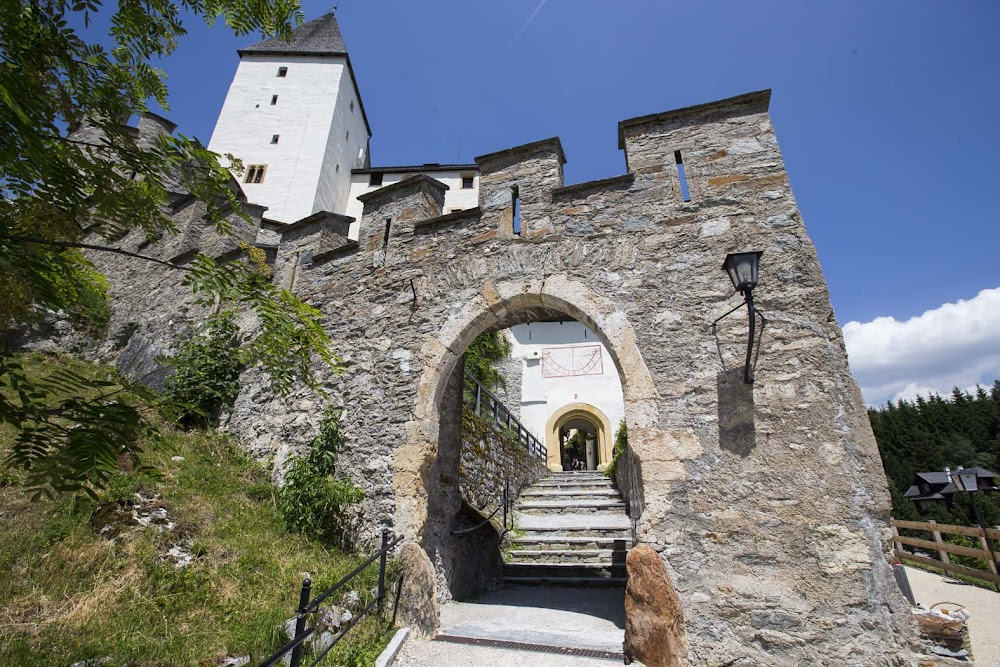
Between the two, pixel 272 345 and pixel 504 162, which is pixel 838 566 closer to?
pixel 272 345

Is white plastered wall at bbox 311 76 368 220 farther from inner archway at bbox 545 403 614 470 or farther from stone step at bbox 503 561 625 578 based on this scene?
stone step at bbox 503 561 625 578

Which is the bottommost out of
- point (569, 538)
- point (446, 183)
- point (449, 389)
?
point (569, 538)

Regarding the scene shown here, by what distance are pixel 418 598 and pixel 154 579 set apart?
1888mm

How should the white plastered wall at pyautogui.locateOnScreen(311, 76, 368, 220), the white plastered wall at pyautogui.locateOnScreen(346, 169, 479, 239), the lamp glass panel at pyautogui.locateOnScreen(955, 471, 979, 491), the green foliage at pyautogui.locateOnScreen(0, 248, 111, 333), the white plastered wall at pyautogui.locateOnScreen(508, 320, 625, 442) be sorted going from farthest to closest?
the white plastered wall at pyautogui.locateOnScreen(346, 169, 479, 239)
the white plastered wall at pyautogui.locateOnScreen(311, 76, 368, 220)
the white plastered wall at pyautogui.locateOnScreen(508, 320, 625, 442)
the lamp glass panel at pyautogui.locateOnScreen(955, 471, 979, 491)
the green foliage at pyautogui.locateOnScreen(0, 248, 111, 333)

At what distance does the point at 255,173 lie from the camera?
18.5 m

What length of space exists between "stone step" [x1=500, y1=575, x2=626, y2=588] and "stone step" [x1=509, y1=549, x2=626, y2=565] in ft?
1.27

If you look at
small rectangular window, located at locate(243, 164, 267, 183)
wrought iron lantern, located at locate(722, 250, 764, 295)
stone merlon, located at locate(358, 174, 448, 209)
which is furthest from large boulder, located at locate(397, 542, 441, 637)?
small rectangular window, located at locate(243, 164, 267, 183)

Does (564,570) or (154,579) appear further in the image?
(564,570)

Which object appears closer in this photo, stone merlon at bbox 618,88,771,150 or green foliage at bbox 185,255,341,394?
green foliage at bbox 185,255,341,394

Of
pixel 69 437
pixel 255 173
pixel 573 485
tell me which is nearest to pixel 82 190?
pixel 69 437

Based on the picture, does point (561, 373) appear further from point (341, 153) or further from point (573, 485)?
point (341, 153)

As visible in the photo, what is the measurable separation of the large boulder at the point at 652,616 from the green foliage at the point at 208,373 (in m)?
5.33

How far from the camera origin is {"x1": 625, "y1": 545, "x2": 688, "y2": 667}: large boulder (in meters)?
3.14

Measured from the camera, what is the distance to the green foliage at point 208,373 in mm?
6188
